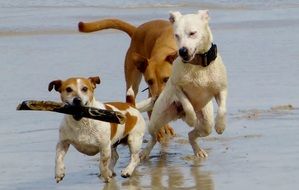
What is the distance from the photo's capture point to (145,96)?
11.8 meters

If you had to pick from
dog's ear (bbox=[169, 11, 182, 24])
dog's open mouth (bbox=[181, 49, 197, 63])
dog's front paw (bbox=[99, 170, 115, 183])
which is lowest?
dog's front paw (bbox=[99, 170, 115, 183])

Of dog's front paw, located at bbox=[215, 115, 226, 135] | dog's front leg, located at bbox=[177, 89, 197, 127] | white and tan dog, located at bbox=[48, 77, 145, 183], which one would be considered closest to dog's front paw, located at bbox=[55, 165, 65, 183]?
white and tan dog, located at bbox=[48, 77, 145, 183]

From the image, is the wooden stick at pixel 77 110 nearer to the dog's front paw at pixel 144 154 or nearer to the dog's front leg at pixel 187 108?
the dog's front leg at pixel 187 108

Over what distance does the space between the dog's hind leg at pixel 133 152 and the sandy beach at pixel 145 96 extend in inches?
3.1

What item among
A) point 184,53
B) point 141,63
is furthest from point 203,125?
point 141,63

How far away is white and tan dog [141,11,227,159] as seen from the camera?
7969 millimetres

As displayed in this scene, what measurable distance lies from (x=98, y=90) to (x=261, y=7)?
400 inches

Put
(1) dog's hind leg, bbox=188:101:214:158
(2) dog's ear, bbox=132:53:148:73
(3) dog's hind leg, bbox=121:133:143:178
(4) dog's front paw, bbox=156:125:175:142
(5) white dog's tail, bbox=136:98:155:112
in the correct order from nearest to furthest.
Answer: (3) dog's hind leg, bbox=121:133:143:178 < (1) dog's hind leg, bbox=188:101:214:158 < (5) white dog's tail, bbox=136:98:155:112 < (4) dog's front paw, bbox=156:125:175:142 < (2) dog's ear, bbox=132:53:148:73

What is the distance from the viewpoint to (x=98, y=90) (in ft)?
38.7

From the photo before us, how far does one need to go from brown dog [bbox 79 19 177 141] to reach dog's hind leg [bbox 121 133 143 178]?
3.95 feet

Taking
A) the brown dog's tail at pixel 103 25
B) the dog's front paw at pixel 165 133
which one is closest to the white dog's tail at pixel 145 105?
the dog's front paw at pixel 165 133

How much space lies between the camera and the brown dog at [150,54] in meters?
Answer: 9.62

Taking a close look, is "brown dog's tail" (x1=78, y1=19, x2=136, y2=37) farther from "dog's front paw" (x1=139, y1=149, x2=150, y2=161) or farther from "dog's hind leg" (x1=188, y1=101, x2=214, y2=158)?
"dog's hind leg" (x1=188, y1=101, x2=214, y2=158)

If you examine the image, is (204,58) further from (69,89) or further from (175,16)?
(69,89)
